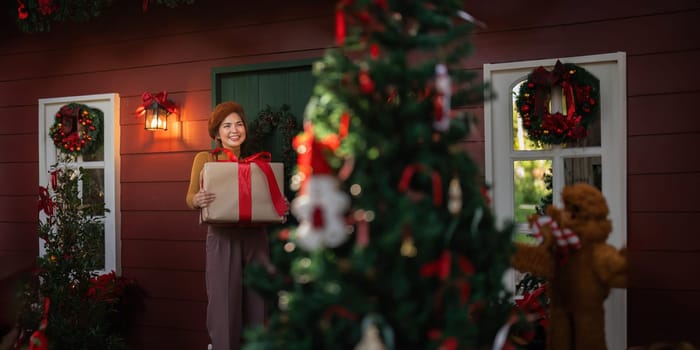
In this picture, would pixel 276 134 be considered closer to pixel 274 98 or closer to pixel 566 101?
pixel 274 98

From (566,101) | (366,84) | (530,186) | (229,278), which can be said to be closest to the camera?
(366,84)

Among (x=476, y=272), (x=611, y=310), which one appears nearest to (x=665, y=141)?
(x=611, y=310)

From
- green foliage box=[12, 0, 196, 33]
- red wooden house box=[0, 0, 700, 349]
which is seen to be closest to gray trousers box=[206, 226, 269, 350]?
red wooden house box=[0, 0, 700, 349]

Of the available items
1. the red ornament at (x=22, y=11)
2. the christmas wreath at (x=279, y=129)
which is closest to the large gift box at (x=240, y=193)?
the christmas wreath at (x=279, y=129)

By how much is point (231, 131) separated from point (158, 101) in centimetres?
83

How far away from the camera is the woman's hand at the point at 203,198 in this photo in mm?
2770

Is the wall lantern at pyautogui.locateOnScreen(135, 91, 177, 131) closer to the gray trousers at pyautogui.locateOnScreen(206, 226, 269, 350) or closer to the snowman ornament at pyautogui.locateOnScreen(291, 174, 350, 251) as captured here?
the gray trousers at pyautogui.locateOnScreen(206, 226, 269, 350)

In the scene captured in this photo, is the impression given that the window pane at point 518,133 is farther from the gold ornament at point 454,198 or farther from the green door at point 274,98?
the gold ornament at point 454,198

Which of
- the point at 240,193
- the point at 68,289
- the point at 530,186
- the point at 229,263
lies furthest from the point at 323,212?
the point at 68,289

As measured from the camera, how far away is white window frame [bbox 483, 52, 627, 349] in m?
2.73

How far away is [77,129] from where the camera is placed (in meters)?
3.92

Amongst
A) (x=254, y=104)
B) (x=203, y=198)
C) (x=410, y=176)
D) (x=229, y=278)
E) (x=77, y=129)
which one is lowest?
(x=229, y=278)

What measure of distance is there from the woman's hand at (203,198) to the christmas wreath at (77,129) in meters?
1.47

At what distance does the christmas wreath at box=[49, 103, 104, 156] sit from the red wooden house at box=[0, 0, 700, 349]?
0.31ft
